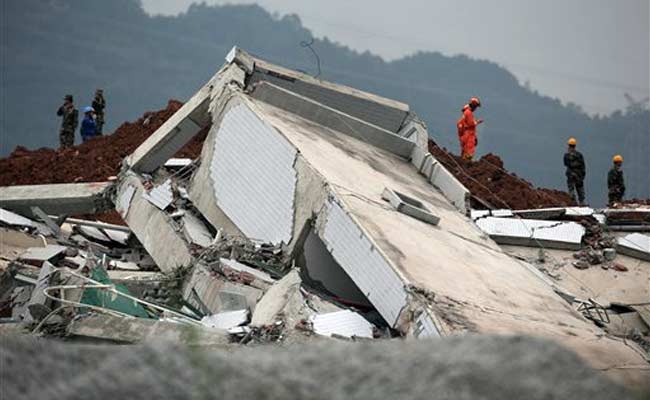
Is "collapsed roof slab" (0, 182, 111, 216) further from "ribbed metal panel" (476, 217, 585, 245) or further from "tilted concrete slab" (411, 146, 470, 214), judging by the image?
"ribbed metal panel" (476, 217, 585, 245)

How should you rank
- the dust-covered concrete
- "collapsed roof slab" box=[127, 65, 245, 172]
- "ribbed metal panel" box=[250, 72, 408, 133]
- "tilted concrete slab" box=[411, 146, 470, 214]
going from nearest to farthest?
the dust-covered concrete < "collapsed roof slab" box=[127, 65, 245, 172] < "tilted concrete slab" box=[411, 146, 470, 214] < "ribbed metal panel" box=[250, 72, 408, 133]

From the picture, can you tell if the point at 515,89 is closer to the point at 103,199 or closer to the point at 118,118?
the point at 118,118

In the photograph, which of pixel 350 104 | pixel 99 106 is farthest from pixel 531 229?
pixel 99 106

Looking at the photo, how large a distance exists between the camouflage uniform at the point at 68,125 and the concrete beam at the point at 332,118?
375 inches

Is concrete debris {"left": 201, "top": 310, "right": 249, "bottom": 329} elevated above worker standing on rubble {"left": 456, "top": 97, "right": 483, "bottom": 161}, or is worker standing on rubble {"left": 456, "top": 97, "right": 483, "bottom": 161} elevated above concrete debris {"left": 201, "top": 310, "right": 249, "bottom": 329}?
worker standing on rubble {"left": 456, "top": 97, "right": 483, "bottom": 161}

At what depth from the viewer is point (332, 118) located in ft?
37.4

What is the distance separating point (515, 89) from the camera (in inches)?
4481

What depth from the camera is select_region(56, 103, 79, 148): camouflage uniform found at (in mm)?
19984

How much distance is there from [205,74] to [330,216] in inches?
4124

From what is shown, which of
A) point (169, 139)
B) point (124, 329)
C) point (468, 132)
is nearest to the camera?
point (124, 329)

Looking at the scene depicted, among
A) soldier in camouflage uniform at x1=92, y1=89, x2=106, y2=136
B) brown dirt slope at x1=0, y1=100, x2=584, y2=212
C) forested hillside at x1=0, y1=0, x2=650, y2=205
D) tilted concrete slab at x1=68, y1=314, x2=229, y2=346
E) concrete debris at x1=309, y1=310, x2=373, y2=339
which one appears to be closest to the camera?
tilted concrete slab at x1=68, y1=314, x2=229, y2=346

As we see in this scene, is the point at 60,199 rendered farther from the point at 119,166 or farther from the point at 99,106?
the point at 99,106

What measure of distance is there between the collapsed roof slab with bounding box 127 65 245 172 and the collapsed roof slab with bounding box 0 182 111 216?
50 cm

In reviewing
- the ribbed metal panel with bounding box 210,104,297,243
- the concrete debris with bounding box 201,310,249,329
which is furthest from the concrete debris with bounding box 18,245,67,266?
the concrete debris with bounding box 201,310,249,329
